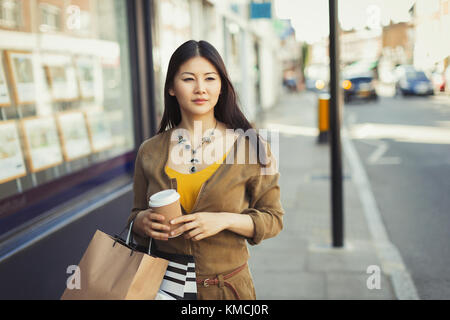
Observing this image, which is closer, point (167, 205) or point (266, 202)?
point (167, 205)

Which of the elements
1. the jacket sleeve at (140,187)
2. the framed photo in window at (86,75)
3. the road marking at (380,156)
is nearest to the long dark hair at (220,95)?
the jacket sleeve at (140,187)

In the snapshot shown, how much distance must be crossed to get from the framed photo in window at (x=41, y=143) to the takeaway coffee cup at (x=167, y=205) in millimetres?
2099

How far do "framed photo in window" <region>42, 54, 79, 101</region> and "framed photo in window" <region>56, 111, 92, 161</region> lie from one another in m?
0.15

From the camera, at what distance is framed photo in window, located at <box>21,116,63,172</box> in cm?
345

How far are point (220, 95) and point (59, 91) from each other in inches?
87.6

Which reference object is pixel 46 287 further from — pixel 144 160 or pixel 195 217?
pixel 195 217

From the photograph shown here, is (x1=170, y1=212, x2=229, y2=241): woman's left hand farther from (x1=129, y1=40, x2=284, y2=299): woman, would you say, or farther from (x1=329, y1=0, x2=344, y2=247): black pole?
(x1=329, y1=0, x2=344, y2=247): black pole

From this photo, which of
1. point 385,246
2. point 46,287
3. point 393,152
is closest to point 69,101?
point 46,287

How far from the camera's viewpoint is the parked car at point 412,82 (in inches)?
992

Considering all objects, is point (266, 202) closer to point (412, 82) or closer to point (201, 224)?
point (201, 224)

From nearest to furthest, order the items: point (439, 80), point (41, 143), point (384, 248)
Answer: point (41, 143) → point (384, 248) → point (439, 80)

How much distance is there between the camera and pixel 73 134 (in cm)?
409

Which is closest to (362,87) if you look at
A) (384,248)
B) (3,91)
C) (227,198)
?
(384,248)

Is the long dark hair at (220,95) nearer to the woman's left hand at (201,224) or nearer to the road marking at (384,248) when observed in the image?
the woman's left hand at (201,224)
